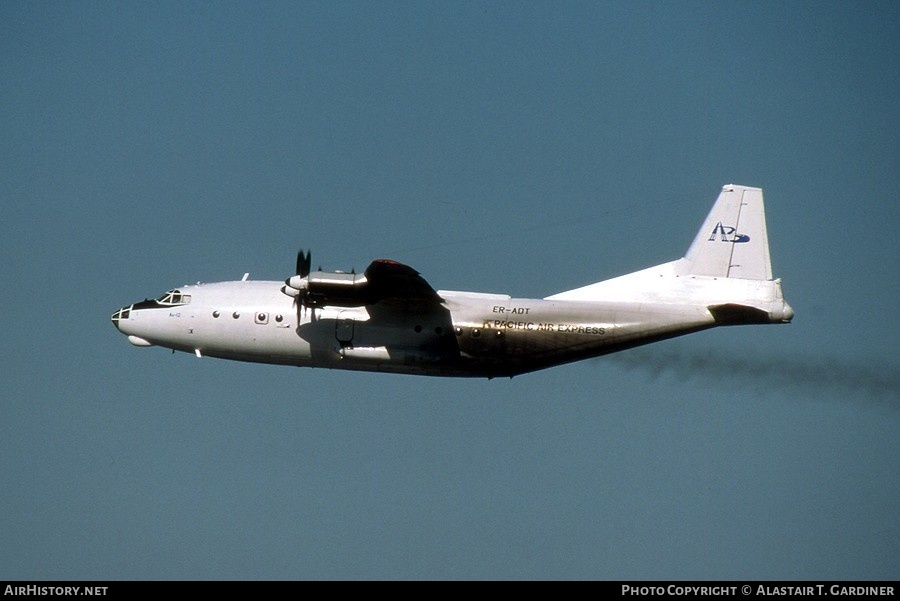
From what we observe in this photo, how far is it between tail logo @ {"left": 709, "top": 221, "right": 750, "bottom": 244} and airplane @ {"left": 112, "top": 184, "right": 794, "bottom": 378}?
0.02 m

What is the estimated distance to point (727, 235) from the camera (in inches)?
1005

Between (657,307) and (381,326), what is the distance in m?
5.97

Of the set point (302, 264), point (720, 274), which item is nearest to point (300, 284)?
point (302, 264)

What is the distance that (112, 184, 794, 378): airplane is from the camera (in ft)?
80.5

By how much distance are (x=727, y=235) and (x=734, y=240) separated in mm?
199

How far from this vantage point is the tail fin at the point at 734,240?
25.2 m

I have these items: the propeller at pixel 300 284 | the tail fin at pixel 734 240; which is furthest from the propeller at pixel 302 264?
the tail fin at pixel 734 240

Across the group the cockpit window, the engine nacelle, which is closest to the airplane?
the engine nacelle

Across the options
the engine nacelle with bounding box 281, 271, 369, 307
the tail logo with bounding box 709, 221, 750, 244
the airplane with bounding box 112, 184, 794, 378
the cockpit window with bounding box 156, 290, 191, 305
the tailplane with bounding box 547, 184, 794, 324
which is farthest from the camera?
the cockpit window with bounding box 156, 290, 191, 305

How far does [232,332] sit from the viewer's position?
84.6ft

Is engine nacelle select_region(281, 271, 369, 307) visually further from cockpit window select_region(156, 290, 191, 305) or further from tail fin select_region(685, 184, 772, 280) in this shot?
tail fin select_region(685, 184, 772, 280)
